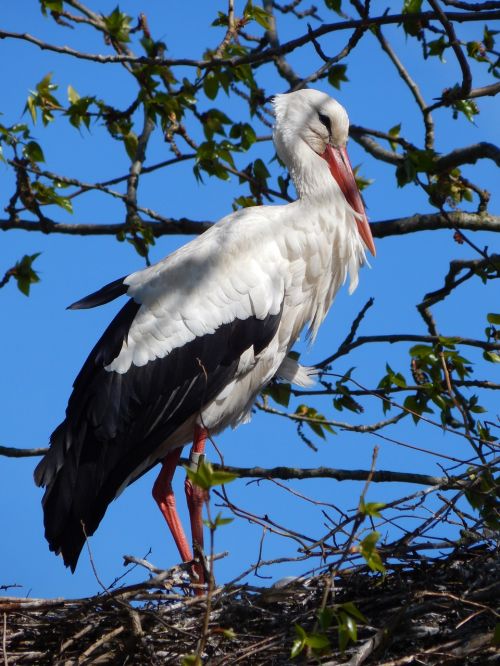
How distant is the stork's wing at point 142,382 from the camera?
6648mm

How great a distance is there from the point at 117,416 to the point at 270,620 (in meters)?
1.74

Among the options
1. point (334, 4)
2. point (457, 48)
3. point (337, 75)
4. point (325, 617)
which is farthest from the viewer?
point (337, 75)

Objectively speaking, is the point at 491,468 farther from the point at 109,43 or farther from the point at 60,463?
the point at 109,43

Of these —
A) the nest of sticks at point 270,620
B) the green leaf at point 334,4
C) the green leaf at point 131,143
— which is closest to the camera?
the nest of sticks at point 270,620

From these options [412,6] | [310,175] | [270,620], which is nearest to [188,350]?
[310,175]

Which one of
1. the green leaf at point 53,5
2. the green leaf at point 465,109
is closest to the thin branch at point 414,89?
the green leaf at point 465,109

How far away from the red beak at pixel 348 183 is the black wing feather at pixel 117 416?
89 centimetres

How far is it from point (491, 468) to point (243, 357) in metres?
1.79

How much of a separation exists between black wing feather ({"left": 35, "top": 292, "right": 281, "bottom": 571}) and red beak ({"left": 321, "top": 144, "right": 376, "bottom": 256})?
89cm

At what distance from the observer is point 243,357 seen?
6883 mm

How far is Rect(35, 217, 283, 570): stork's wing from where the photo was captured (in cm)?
665

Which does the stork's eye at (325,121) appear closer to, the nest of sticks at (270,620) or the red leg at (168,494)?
the red leg at (168,494)

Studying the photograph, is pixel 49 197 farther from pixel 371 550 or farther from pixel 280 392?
pixel 371 550

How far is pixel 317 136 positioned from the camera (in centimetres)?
756
